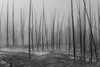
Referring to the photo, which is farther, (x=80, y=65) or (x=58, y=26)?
(x=58, y=26)

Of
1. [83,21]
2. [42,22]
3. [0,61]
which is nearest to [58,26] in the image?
[42,22]

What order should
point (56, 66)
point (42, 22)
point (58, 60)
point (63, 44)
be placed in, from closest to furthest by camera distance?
1. point (56, 66)
2. point (58, 60)
3. point (42, 22)
4. point (63, 44)

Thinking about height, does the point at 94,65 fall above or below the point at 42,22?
below

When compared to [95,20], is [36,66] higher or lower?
lower

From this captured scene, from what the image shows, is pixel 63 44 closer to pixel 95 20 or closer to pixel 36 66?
pixel 95 20

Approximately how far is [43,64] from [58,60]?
0.56ft

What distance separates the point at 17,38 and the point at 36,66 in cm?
127

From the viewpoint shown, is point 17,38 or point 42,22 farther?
point 17,38

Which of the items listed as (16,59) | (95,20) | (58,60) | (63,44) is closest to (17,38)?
(63,44)

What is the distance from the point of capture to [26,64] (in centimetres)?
118

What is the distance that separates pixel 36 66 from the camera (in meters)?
1.15

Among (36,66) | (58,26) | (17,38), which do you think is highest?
(58,26)

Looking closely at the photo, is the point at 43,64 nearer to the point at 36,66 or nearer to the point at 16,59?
the point at 36,66

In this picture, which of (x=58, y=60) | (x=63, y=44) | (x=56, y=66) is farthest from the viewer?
(x=63, y=44)
